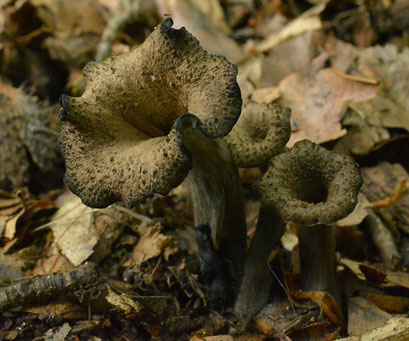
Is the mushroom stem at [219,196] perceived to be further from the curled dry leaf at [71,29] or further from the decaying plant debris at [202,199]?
the curled dry leaf at [71,29]

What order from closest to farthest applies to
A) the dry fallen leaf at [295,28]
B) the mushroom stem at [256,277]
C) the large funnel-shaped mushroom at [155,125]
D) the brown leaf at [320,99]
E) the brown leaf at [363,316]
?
the large funnel-shaped mushroom at [155,125], the brown leaf at [363,316], the mushroom stem at [256,277], the brown leaf at [320,99], the dry fallen leaf at [295,28]

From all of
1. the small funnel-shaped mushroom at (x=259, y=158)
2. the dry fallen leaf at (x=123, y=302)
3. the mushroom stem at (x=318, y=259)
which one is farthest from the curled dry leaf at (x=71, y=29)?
the mushroom stem at (x=318, y=259)

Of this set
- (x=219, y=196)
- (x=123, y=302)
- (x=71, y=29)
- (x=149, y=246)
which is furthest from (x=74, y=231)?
(x=71, y=29)

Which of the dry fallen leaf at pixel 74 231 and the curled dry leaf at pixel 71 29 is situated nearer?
the dry fallen leaf at pixel 74 231

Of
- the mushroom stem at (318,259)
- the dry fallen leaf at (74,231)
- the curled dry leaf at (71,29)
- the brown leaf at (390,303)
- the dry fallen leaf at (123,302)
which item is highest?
the curled dry leaf at (71,29)

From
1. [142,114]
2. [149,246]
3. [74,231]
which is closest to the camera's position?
[142,114]

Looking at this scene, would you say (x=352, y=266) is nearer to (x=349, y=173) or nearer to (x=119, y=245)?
(x=349, y=173)

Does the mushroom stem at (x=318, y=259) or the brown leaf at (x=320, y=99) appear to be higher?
the brown leaf at (x=320, y=99)

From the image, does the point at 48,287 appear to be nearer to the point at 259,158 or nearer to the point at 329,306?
the point at 259,158
